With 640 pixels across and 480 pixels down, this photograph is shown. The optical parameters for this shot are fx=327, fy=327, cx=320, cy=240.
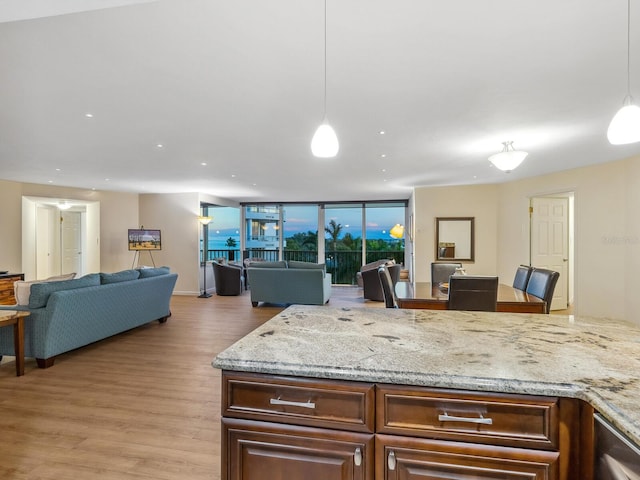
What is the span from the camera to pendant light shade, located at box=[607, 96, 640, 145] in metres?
1.71

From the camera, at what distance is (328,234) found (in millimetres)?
9992

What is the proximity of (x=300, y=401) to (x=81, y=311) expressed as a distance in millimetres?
3742

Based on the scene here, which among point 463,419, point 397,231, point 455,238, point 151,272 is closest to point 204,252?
point 151,272

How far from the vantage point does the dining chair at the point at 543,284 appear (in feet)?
10.4

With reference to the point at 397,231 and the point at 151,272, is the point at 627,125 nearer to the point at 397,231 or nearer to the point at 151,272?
the point at 151,272

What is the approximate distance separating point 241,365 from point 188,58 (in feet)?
6.51

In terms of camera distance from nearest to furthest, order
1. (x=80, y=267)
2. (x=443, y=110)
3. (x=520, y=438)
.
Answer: (x=520, y=438) < (x=443, y=110) < (x=80, y=267)

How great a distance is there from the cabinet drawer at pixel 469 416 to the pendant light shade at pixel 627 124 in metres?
1.60

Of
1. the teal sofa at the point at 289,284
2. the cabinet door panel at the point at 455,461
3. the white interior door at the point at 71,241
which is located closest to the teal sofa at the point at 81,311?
the teal sofa at the point at 289,284

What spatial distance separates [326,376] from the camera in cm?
112

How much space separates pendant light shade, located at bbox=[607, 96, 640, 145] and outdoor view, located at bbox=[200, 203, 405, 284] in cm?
771

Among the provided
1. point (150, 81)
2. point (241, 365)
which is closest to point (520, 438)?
point (241, 365)

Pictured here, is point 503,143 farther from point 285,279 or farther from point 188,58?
point 285,279

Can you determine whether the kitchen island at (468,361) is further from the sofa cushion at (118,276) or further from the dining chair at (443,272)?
the sofa cushion at (118,276)
